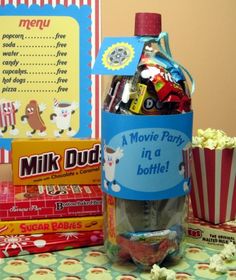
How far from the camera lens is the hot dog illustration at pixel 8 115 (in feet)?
3.10

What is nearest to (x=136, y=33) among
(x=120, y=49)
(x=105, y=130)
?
(x=120, y=49)

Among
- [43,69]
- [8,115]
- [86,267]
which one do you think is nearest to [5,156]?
[8,115]

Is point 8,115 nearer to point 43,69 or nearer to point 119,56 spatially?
point 43,69

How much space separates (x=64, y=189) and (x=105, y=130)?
0.20 meters

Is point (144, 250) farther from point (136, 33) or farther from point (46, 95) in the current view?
point (46, 95)

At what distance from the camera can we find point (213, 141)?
2.63 feet

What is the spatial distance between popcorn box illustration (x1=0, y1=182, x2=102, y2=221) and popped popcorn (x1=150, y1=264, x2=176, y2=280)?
0.57 ft

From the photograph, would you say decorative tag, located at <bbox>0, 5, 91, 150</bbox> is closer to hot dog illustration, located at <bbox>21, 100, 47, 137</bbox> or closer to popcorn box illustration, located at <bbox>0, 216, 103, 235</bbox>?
hot dog illustration, located at <bbox>21, 100, 47, 137</bbox>

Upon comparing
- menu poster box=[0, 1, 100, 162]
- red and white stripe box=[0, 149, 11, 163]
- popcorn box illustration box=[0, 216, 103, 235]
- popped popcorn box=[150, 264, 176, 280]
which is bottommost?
popped popcorn box=[150, 264, 176, 280]

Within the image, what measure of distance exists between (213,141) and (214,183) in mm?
70

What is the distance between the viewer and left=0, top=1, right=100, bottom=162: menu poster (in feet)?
3.06

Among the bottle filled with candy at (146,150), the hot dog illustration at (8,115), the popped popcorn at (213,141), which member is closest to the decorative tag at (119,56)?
the bottle filled with candy at (146,150)

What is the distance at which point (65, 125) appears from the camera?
38.2 inches

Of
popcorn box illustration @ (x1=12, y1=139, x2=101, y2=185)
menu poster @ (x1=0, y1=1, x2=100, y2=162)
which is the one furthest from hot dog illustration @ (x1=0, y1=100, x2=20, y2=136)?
popcorn box illustration @ (x1=12, y1=139, x2=101, y2=185)
